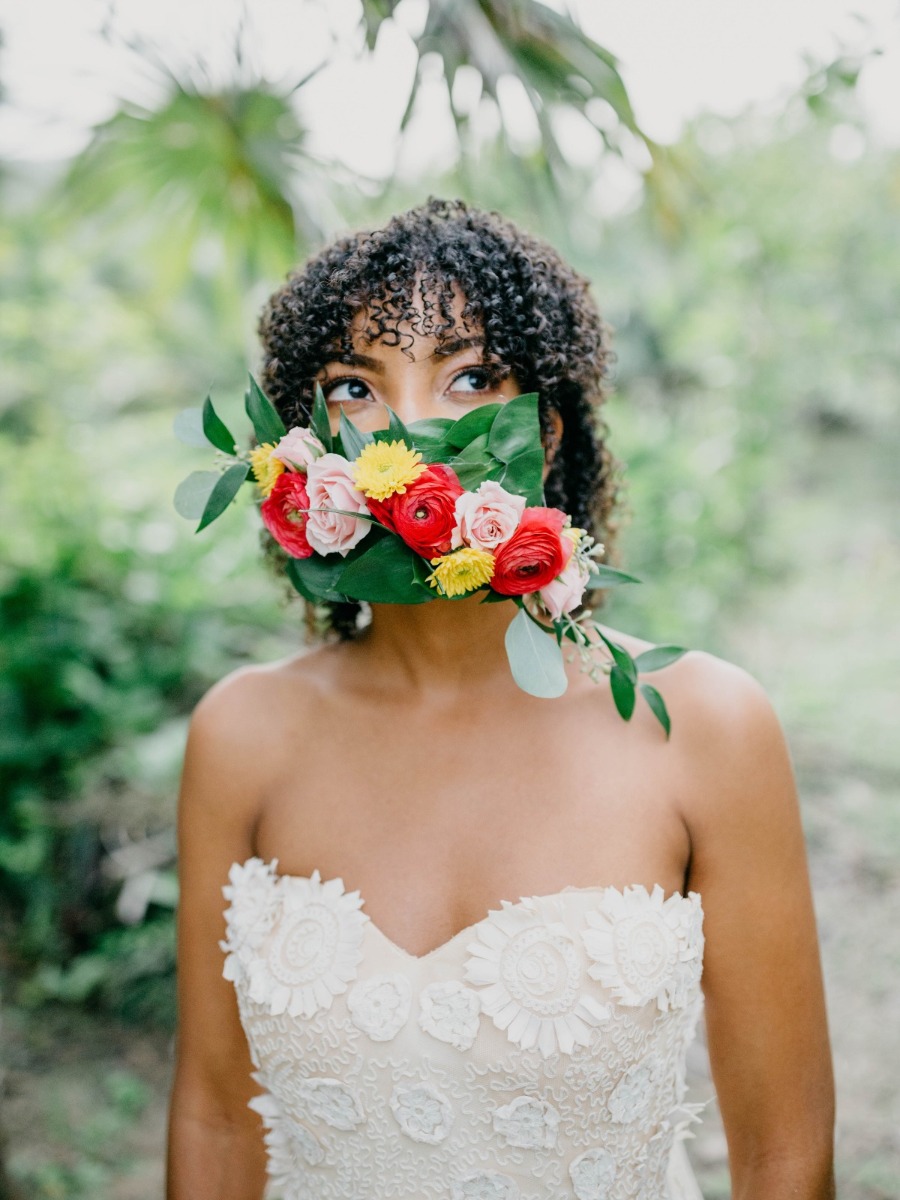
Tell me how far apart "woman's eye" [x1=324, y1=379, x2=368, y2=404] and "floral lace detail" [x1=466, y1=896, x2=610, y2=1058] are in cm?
86

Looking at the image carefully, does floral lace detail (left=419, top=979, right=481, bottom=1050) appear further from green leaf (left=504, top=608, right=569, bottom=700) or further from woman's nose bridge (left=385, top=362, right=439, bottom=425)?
woman's nose bridge (left=385, top=362, right=439, bottom=425)

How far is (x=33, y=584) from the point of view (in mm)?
Result: 4012

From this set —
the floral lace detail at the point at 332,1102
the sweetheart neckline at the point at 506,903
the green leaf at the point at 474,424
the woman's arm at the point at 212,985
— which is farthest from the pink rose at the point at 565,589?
the floral lace detail at the point at 332,1102

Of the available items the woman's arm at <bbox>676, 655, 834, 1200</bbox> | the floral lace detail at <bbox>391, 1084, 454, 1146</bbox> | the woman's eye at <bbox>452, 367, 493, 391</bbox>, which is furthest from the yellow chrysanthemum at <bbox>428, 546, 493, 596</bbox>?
the floral lace detail at <bbox>391, 1084, 454, 1146</bbox>

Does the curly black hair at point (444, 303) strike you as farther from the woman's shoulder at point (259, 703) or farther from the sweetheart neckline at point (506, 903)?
the sweetheart neckline at point (506, 903)

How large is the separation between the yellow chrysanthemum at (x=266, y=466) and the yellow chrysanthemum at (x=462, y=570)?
0.33 metres

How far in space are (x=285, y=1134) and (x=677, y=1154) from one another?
73cm

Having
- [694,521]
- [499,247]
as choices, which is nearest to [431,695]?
[499,247]

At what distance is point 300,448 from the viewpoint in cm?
154

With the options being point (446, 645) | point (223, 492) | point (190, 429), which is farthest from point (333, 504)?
point (446, 645)

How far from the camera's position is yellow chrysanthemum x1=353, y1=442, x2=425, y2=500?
1.40 m

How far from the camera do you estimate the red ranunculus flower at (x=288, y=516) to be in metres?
1.54

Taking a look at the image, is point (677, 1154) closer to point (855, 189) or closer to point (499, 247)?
point (499, 247)

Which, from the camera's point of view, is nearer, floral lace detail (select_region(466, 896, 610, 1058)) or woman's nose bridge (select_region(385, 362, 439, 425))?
floral lace detail (select_region(466, 896, 610, 1058))
